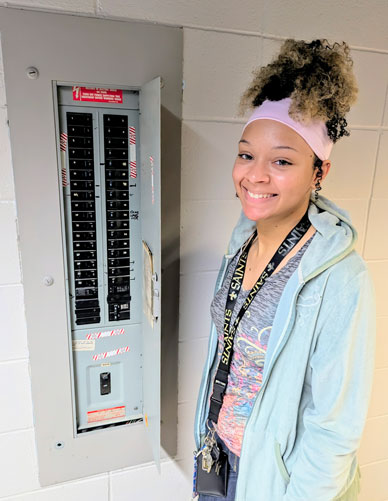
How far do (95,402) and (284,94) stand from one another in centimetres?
118

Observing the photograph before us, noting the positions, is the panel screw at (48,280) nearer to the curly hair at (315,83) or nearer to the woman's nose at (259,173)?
the woman's nose at (259,173)

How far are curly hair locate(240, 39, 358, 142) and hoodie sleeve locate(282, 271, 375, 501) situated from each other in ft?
1.24

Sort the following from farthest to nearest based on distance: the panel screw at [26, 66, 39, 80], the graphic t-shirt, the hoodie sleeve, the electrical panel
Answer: the electrical panel
the panel screw at [26, 66, 39, 80]
the graphic t-shirt
the hoodie sleeve

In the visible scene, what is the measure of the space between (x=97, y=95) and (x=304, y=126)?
62 centimetres

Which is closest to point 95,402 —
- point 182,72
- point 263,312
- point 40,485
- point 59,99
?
point 40,485

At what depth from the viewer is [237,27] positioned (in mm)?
1248

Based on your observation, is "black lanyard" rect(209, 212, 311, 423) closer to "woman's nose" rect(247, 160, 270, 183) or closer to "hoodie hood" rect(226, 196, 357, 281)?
"hoodie hood" rect(226, 196, 357, 281)

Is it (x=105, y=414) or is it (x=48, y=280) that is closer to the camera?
(x=48, y=280)

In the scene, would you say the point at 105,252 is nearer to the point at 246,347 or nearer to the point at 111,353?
the point at 111,353

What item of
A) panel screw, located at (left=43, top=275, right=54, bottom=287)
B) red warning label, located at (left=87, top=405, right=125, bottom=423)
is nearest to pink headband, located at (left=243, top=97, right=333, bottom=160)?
panel screw, located at (left=43, top=275, right=54, bottom=287)

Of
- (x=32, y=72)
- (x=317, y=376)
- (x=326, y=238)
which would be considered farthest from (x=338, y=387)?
(x=32, y=72)

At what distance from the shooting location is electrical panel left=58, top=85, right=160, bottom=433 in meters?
1.18

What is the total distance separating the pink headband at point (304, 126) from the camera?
913mm

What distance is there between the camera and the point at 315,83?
2.98 ft
